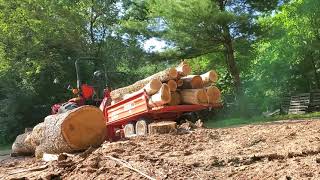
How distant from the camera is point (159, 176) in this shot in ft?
15.7

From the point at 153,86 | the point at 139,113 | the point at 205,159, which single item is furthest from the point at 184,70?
the point at 205,159

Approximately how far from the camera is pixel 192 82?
39.1 feet

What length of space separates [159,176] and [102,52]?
24694 mm

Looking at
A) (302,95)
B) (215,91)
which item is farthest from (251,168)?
(302,95)

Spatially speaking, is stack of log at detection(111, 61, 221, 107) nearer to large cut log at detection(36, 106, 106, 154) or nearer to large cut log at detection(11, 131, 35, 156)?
large cut log at detection(36, 106, 106, 154)

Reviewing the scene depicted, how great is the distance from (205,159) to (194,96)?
6.40 metres

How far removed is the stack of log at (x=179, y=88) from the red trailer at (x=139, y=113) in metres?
0.13

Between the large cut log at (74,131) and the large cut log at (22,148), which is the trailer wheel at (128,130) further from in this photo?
the large cut log at (74,131)

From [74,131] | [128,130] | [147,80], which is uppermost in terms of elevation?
[147,80]

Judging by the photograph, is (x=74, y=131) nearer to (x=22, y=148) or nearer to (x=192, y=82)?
(x=192, y=82)

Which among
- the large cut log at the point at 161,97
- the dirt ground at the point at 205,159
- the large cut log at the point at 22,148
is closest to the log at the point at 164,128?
the dirt ground at the point at 205,159

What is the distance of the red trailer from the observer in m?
11.5

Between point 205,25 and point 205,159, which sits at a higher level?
point 205,25

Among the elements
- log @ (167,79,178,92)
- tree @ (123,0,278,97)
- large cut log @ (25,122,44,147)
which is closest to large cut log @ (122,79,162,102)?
log @ (167,79,178,92)
